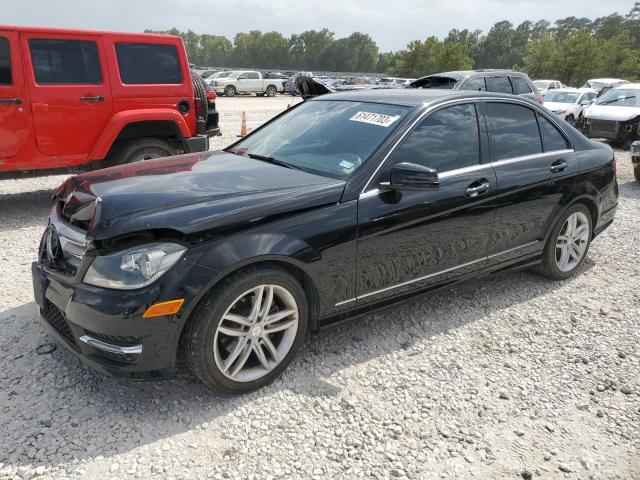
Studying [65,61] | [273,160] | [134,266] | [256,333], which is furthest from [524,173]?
[65,61]

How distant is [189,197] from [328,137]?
1204 mm

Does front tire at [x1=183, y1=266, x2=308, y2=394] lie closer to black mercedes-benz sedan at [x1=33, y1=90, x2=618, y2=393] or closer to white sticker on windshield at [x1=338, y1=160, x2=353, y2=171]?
black mercedes-benz sedan at [x1=33, y1=90, x2=618, y2=393]

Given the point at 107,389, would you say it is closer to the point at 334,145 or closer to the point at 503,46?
the point at 334,145

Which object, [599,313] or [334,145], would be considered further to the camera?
[599,313]

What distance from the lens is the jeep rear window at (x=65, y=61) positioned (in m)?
5.88

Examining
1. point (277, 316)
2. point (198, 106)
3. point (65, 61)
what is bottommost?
point (277, 316)

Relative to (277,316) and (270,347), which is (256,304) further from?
(270,347)

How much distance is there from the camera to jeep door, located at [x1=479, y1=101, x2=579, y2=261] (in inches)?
152

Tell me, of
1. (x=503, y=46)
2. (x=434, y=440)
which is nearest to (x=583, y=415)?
(x=434, y=440)

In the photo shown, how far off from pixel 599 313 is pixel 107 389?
3.60m

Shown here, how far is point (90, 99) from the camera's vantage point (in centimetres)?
616

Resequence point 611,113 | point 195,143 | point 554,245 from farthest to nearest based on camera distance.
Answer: point 611,113
point 195,143
point 554,245

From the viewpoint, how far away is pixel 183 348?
2.69 m

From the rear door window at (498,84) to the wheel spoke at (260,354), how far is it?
1003 cm
